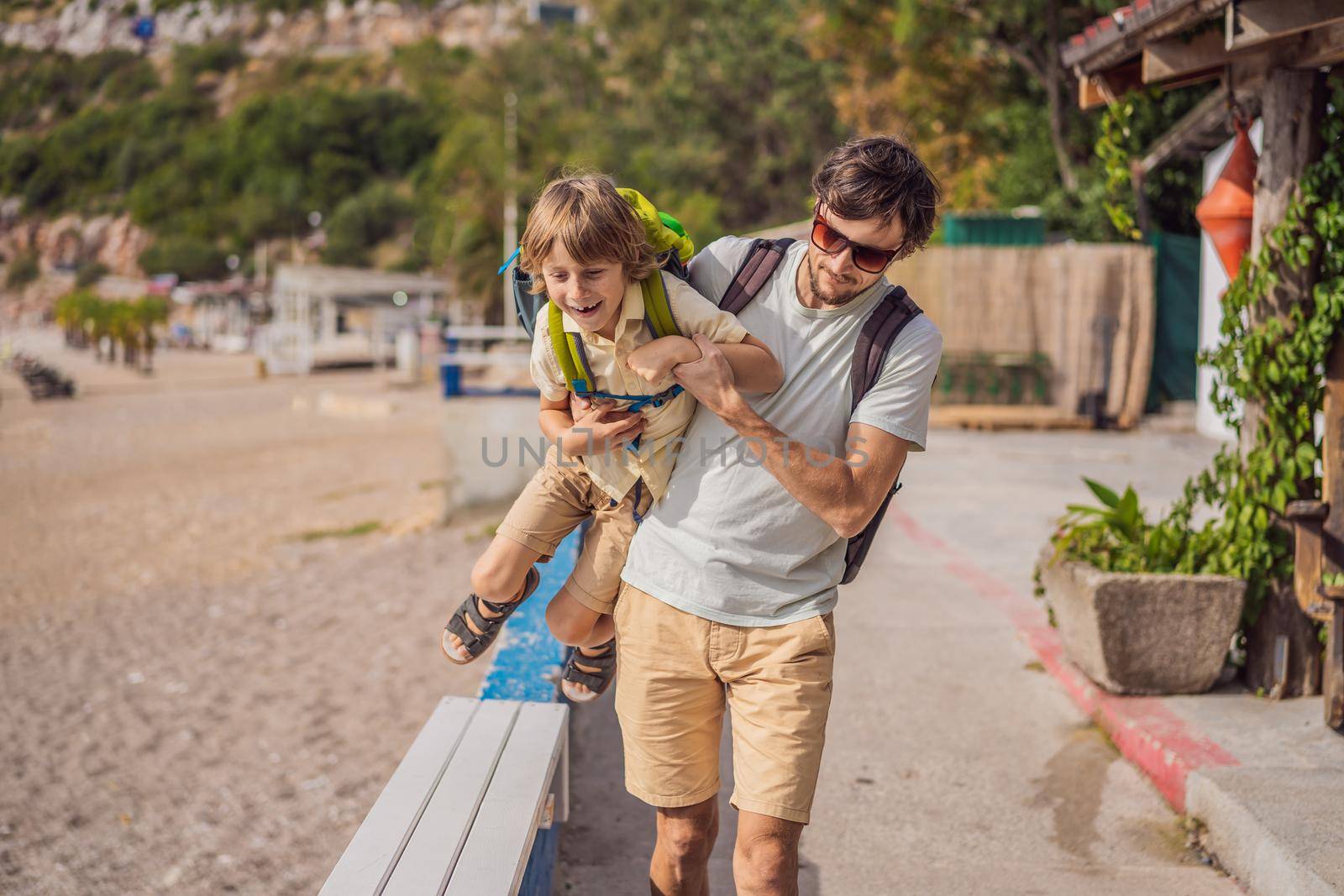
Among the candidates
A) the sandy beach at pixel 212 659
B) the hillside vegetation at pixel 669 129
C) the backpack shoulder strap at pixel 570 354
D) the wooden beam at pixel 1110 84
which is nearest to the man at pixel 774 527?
the backpack shoulder strap at pixel 570 354

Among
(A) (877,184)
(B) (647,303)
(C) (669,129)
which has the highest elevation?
(C) (669,129)

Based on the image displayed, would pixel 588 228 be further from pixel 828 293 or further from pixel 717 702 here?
pixel 717 702

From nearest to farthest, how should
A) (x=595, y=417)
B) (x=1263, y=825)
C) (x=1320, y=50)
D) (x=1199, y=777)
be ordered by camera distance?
(x=595, y=417)
(x=1263, y=825)
(x=1199, y=777)
(x=1320, y=50)

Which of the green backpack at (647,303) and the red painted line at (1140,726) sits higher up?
the green backpack at (647,303)

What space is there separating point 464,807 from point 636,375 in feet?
3.55

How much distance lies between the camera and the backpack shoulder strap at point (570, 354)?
2264 mm

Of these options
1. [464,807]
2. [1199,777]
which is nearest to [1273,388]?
[1199,777]

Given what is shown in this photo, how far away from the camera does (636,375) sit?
2.28 meters

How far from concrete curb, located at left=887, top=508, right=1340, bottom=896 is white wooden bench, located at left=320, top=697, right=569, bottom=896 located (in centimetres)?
192

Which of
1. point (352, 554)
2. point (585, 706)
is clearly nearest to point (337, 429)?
point (352, 554)

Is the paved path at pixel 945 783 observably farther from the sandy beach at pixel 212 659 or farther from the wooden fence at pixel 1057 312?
the wooden fence at pixel 1057 312

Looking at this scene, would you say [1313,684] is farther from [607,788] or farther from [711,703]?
[711,703]

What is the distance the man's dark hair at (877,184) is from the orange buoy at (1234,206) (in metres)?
2.64

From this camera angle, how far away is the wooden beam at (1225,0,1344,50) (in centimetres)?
358
